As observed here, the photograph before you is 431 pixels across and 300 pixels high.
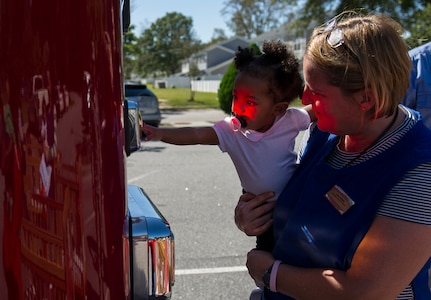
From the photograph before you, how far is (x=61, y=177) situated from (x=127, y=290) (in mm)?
310

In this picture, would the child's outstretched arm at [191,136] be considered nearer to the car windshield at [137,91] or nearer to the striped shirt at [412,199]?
the striped shirt at [412,199]

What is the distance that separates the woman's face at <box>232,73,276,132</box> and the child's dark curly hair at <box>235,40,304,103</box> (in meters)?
0.02

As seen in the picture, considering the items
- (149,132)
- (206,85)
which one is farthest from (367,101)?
(206,85)

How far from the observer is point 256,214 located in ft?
5.25

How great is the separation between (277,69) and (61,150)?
0.93m

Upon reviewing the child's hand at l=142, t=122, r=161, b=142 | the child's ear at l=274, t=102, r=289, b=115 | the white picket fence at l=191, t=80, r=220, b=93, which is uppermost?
the child's ear at l=274, t=102, r=289, b=115

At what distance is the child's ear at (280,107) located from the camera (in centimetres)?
179

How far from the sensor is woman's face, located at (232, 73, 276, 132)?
175cm

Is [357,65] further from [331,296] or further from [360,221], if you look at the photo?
[331,296]

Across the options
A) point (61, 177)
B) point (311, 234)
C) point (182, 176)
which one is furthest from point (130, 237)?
point (182, 176)

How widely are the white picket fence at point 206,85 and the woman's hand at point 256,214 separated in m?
45.0

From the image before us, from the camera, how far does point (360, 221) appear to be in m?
1.19

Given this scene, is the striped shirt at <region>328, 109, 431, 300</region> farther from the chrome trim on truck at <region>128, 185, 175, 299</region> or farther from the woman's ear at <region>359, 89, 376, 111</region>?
the chrome trim on truck at <region>128, 185, 175, 299</region>

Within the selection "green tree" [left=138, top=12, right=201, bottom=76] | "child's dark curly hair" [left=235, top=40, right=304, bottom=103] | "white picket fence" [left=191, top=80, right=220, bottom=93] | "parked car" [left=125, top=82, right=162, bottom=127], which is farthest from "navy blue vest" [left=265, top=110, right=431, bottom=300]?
"green tree" [left=138, top=12, right=201, bottom=76]
